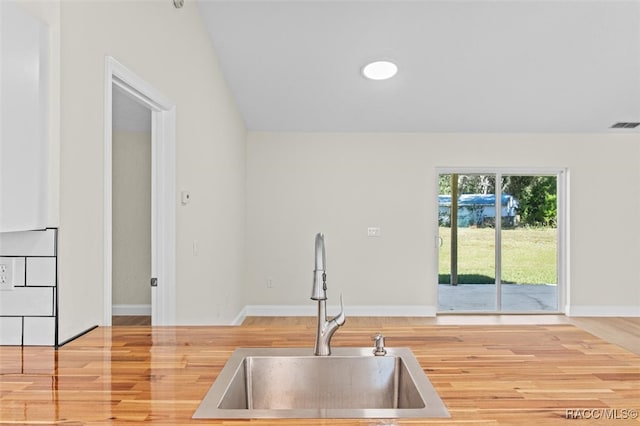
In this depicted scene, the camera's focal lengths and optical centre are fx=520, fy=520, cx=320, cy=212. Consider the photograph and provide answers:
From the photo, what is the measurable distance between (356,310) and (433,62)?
2953 millimetres

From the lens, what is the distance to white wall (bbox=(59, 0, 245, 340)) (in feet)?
5.96

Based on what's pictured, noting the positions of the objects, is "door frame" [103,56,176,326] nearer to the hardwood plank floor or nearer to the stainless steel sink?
the hardwood plank floor

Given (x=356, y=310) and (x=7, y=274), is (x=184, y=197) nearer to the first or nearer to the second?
(x=7, y=274)

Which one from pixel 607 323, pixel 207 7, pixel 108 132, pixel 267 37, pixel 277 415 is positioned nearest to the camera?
pixel 277 415

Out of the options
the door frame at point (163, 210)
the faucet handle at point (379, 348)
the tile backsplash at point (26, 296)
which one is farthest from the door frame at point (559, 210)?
the tile backsplash at point (26, 296)

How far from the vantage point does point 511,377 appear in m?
1.29

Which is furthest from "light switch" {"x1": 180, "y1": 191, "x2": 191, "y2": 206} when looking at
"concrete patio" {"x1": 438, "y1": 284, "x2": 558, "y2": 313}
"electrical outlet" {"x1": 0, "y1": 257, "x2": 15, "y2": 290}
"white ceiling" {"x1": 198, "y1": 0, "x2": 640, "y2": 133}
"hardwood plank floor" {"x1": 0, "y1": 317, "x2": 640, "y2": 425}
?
"concrete patio" {"x1": 438, "y1": 284, "x2": 558, "y2": 313}

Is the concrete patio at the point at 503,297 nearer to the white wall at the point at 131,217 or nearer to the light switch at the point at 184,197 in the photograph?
the white wall at the point at 131,217

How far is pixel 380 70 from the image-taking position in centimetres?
473

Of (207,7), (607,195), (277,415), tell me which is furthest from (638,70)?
(277,415)

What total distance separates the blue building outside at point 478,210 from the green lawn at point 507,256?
9 cm

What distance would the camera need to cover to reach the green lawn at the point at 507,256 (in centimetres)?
611

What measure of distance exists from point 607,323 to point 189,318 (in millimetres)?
4612

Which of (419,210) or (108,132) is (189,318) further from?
(419,210)
